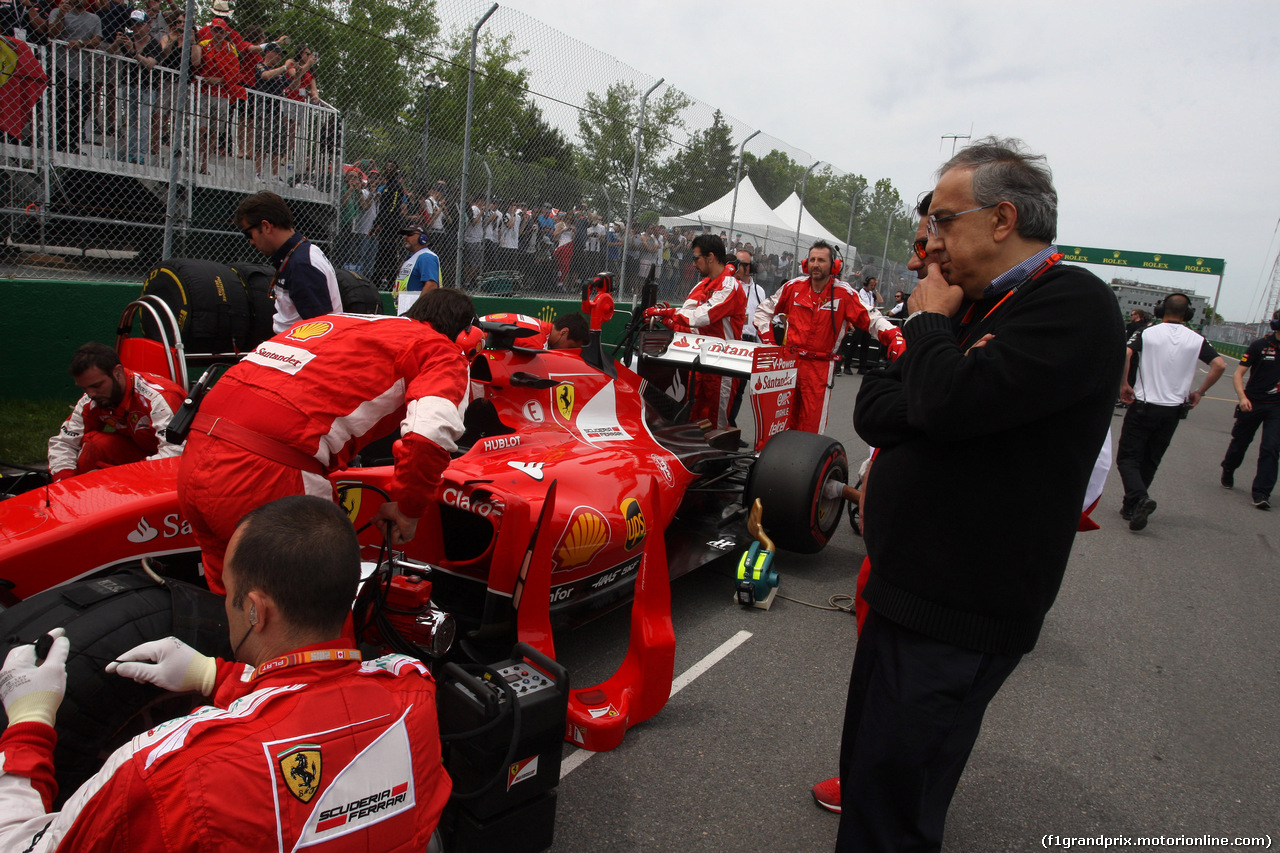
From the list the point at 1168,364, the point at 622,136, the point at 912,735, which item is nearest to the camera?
the point at 912,735

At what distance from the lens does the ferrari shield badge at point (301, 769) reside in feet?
3.91

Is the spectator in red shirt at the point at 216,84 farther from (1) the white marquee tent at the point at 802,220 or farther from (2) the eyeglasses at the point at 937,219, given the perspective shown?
(1) the white marquee tent at the point at 802,220

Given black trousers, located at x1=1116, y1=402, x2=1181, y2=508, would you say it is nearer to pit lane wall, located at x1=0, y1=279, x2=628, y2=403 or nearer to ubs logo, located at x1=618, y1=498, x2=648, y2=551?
ubs logo, located at x1=618, y1=498, x2=648, y2=551

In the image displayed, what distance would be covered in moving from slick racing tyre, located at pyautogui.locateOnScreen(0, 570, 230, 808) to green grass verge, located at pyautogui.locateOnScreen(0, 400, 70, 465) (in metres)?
3.22

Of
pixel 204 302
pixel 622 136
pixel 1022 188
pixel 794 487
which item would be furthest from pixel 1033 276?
pixel 622 136

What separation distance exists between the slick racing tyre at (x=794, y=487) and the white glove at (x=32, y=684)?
336 cm

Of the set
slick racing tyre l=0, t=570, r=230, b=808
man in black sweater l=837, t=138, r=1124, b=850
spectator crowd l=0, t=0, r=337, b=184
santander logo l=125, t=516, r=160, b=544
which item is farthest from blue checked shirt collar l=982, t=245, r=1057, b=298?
spectator crowd l=0, t=0, r=337, b=184

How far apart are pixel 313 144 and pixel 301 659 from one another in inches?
266

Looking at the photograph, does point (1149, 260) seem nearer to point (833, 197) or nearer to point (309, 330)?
point (833, 197)

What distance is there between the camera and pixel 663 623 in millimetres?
2912

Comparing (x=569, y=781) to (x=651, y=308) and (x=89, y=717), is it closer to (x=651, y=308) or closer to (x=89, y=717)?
(x=89, y=717)

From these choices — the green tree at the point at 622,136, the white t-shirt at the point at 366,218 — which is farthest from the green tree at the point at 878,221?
the white t-shirt at the point at 366,218

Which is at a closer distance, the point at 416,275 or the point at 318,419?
the point at 318,419

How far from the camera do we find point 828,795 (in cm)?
256
